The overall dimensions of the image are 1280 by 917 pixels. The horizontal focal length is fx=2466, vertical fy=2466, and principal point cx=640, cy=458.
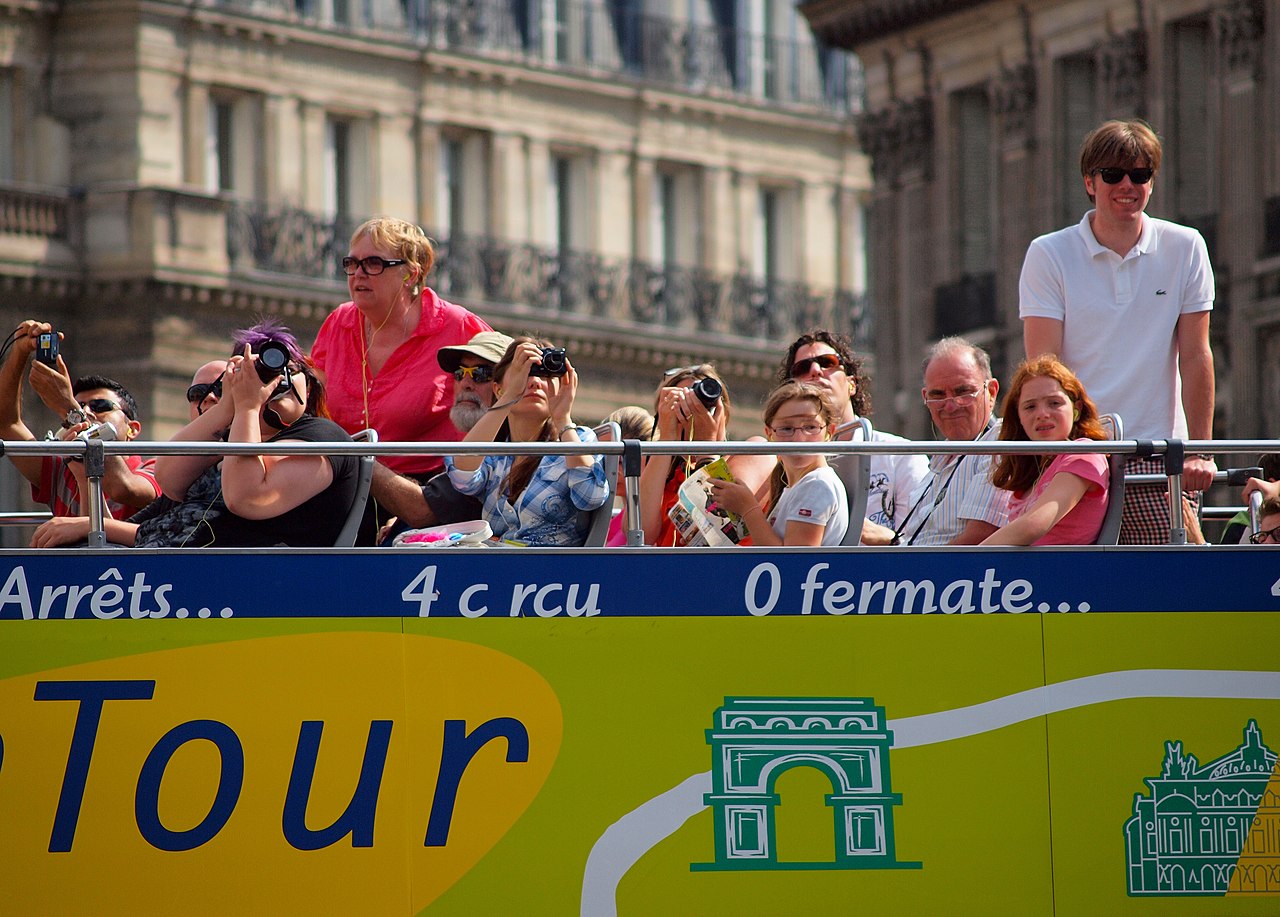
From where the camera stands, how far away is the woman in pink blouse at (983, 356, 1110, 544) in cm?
813

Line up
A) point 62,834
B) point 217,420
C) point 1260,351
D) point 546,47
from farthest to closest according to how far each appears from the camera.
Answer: point 546,47, point 1260,351, point 217,420, point 62,834

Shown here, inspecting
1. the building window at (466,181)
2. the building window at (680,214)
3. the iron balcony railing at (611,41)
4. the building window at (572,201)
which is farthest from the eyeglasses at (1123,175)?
the building window at (680,214)

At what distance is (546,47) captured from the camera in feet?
144

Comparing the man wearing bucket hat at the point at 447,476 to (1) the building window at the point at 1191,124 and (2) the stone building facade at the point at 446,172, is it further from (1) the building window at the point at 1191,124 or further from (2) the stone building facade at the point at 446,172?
(2) the stone building facade at the point at 446,172

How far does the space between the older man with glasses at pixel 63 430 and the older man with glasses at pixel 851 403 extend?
2510mm

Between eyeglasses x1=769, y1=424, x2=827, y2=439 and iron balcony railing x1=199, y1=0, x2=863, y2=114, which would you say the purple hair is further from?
iron balcony railing x1=199, y1=0, x2=863, y2=114

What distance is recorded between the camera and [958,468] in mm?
8719

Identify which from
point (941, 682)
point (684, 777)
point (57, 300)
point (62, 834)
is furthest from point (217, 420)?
point (57, 300)

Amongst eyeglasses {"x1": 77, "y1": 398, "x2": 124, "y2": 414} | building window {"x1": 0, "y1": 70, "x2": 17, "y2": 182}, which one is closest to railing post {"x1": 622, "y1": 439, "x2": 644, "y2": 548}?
eyeglasses {"x1": 77, "y1": 398, "x2": 124, "y2": 414}

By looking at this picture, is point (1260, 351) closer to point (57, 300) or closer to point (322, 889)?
point (57, 300)

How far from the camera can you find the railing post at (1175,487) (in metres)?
8.05

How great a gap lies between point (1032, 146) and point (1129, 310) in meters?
27.5

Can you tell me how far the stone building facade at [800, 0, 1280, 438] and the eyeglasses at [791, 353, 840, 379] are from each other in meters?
21.9

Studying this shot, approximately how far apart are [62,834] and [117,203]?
30767mm
